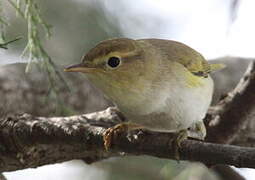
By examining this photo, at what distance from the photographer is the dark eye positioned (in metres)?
2.40

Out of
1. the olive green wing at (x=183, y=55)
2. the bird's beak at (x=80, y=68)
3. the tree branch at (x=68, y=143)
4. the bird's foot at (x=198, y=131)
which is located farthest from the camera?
the olive green wing at (x=183, y=55)

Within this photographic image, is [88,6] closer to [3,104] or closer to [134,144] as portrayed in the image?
[3,104]

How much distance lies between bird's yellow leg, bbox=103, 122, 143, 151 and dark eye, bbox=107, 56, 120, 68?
29 cm

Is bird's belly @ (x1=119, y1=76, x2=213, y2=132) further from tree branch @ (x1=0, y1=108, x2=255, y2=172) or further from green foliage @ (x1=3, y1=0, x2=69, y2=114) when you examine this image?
green foliage @ (x1=3, y1=0, x2=69, y2=114)

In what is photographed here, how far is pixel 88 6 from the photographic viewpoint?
3.95m

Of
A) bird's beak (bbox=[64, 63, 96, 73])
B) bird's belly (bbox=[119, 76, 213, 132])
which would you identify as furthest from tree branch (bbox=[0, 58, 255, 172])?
bird's beak (bbox=[64, 63, 96, 73])

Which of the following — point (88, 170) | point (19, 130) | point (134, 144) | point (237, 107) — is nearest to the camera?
point (134, 144)

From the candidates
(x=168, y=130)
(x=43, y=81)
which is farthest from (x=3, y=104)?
(x=168, y=130)

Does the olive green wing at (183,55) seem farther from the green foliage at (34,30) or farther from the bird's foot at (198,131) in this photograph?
the green foliage at (34,30)

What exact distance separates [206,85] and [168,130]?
1.18 feet

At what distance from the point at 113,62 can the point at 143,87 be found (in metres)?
0.18

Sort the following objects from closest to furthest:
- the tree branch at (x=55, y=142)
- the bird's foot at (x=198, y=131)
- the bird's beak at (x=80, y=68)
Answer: the tree branch at (x=55, y=142) → the bird's beak at (x=80, y=68) → the bird's foot at (x=198, y=131)

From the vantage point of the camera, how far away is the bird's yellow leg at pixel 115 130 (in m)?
2.24

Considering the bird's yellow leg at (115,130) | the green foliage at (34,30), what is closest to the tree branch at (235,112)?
the bird's yellow leg at (115,130)
